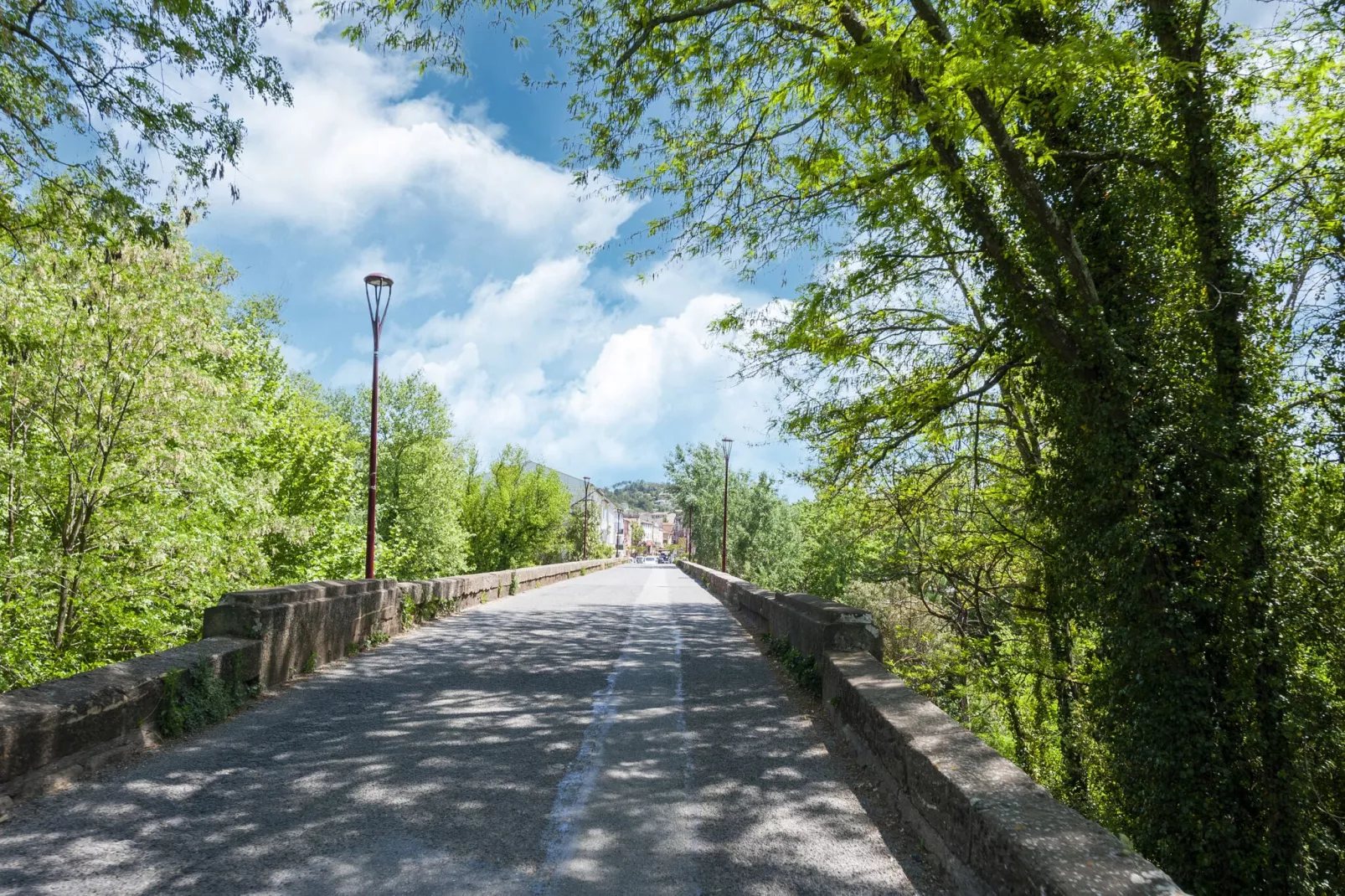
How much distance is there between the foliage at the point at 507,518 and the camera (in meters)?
43.8

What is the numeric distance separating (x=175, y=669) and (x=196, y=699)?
298 mm

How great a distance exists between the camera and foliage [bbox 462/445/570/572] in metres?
43.8

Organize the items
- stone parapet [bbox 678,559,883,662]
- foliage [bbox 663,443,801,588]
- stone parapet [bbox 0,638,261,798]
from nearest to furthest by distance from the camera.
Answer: stone parapet [bbox 0,638,261,798]
stone parapet [bbox 678,559,883,662]
foliage [bbox 663,443,801,588]

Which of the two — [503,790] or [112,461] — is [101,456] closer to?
[112,461]

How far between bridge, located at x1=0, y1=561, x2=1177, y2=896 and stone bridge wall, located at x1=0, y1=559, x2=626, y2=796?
0.02 m

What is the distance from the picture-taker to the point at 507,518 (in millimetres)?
44125

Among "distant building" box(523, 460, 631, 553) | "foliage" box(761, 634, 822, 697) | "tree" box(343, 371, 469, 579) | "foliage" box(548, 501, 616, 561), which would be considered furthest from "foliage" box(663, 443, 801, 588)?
"distant building" box(523, 460, 631, 553)

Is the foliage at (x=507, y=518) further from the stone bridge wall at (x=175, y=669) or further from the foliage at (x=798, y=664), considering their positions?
the foliage at (x=798, y=664)

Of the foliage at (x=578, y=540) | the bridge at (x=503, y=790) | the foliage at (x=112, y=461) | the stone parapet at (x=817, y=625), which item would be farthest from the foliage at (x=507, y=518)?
the bridge at (x=503, y=790)

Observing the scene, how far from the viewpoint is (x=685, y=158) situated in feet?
28.0

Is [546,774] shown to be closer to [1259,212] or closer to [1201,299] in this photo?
[1201,299]

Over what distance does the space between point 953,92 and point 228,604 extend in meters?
7.42

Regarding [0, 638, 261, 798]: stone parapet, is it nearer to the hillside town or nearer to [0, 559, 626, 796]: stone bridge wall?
[0, 559, 626, 796]: stone bridge wall

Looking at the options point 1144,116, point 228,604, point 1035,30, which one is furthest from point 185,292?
point 1144,116
